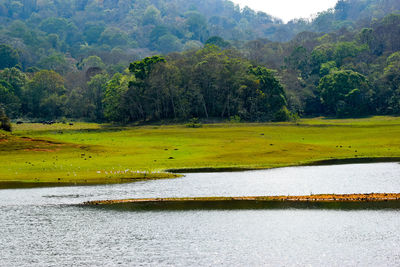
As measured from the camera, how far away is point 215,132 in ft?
329

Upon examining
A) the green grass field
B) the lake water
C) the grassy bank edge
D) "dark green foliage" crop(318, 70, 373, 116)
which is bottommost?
the lake water

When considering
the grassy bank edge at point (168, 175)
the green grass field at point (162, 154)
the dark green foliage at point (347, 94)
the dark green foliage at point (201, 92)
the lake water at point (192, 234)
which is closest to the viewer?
the lake water at point (192, 234)

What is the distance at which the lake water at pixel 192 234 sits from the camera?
80.6ft

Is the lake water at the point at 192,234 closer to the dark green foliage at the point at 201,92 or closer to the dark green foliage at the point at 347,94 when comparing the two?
the dark green foliage at the point at 201,92

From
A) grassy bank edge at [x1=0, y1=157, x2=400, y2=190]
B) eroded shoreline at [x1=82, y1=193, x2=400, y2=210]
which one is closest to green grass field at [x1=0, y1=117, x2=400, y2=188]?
grassy bank edge at [x1=0, y1=157, x2=400, y2=190]

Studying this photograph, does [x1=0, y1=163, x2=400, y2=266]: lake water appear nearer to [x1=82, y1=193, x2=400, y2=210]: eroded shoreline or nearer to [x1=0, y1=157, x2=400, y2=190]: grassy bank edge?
[x1=82, y1=193, x2=400, y2=210]: eroded shoreline

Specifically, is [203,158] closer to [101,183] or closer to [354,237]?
[101,183]

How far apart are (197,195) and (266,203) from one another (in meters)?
6.40

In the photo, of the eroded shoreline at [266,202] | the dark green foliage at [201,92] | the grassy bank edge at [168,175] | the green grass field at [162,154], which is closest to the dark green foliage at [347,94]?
the dark green foliage at [201,92]

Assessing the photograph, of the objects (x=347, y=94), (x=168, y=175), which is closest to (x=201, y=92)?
(x=347, y=94)

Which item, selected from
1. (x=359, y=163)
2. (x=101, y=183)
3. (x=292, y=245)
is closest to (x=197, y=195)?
(x=101, y=183)

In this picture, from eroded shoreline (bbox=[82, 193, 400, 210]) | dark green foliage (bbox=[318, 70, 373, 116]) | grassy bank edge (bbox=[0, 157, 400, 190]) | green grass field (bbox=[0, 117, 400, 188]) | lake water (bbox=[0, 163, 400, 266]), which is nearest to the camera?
lake water (bbox=[0, 163, 400, 266])

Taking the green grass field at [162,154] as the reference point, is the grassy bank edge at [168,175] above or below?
below

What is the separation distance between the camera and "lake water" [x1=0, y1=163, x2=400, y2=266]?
24562 mm
